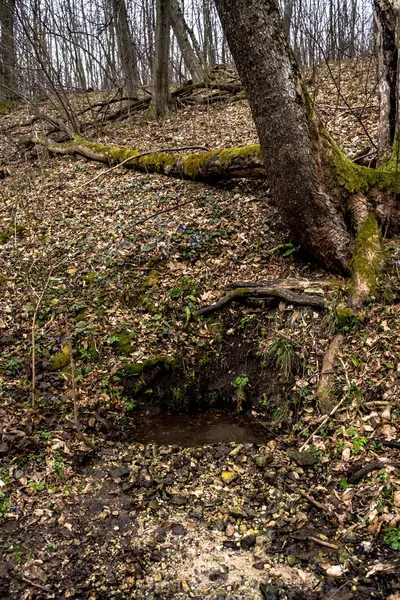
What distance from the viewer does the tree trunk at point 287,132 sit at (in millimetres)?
4613

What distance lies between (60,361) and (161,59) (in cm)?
975

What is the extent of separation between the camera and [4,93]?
54.7 ft

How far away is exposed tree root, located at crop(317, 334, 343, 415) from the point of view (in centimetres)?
418

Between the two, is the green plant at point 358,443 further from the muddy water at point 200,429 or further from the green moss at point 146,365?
the green moss at point 146,365

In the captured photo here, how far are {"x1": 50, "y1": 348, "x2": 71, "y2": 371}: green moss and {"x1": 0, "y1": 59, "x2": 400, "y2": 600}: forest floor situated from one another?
0.08ft

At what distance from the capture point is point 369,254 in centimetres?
492

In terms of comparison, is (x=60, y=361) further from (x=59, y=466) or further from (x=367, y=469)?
(x=367, y=469)

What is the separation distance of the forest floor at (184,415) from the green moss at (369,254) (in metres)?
0.15

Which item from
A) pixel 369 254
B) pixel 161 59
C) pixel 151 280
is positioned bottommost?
pixel 151 280

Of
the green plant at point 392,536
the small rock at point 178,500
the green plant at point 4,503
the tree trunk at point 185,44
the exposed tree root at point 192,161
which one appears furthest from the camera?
the tree trunk at point 185,44

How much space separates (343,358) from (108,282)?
3.24 m

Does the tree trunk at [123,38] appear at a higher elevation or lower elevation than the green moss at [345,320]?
higher

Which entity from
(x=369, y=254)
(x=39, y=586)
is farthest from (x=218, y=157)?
(x=39, y=586)

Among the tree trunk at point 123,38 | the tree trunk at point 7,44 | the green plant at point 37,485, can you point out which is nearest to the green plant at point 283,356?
the green plant at point 37,485
